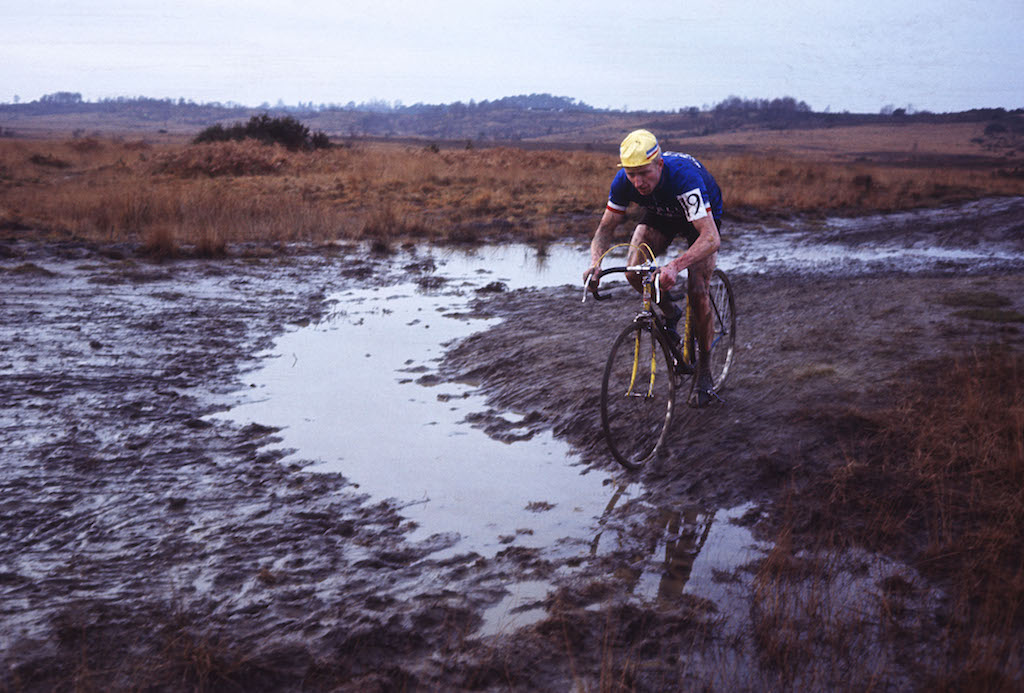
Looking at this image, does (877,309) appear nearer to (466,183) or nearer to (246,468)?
(246,468)

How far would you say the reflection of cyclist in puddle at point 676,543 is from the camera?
3781 mm

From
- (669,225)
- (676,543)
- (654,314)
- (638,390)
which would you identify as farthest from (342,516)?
(669,225)

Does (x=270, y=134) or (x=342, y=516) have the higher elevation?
(x=270, y=134)

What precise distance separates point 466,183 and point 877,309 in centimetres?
1926

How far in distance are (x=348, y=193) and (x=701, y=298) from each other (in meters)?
18.7

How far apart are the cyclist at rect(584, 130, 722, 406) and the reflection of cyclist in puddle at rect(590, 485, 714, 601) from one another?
1.34 m

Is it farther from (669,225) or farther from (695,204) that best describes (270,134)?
(695,204)

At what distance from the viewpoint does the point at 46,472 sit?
496 centimetres

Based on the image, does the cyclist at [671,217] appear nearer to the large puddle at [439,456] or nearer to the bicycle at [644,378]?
the bicycle at [644,378]

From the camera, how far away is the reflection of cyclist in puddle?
3.78 m

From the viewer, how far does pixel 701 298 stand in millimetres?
5621

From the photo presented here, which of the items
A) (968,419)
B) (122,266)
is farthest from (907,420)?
(122,266)

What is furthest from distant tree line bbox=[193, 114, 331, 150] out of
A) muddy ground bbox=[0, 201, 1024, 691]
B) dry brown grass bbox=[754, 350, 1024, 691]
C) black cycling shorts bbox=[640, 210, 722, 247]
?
dry brown grass bbox=[754, 350, 1024, 691]

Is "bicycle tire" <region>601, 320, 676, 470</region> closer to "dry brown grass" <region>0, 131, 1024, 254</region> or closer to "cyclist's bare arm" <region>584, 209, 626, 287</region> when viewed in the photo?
"cyclist's bare arm" <region>584, 209, 626, 287</region>
